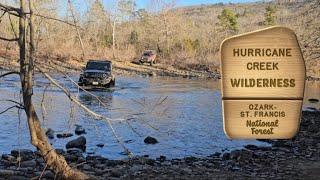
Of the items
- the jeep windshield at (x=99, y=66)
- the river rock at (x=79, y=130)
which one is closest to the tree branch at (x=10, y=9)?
the river rock at (x=79, y=130)

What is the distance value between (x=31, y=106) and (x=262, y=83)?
4.40 metres

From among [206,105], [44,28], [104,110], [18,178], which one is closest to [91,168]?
[18,178]

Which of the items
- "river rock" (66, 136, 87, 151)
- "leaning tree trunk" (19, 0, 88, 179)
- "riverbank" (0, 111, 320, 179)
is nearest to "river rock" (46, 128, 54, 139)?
"river rock" (66, 136, 87, 151)

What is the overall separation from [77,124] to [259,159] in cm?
754

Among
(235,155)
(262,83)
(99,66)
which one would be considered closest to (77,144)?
(235,155)

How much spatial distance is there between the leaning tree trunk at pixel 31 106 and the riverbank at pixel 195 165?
18.3 inches

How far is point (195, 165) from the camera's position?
13531 millimetres

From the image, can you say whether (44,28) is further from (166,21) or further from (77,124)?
(166,21)

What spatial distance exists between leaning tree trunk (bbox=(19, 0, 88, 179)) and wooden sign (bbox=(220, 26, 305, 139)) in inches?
148

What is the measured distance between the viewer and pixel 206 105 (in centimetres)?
2977

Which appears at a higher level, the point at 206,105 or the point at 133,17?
the point at 133,17

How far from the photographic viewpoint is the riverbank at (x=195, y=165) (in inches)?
463

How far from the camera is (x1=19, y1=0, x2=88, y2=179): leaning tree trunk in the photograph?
30.2 feet

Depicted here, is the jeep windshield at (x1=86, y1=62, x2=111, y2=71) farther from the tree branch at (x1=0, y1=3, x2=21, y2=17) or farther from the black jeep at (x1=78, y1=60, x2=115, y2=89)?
the tree branch at (x1=0, y1=3, x2=21, y2=17)
